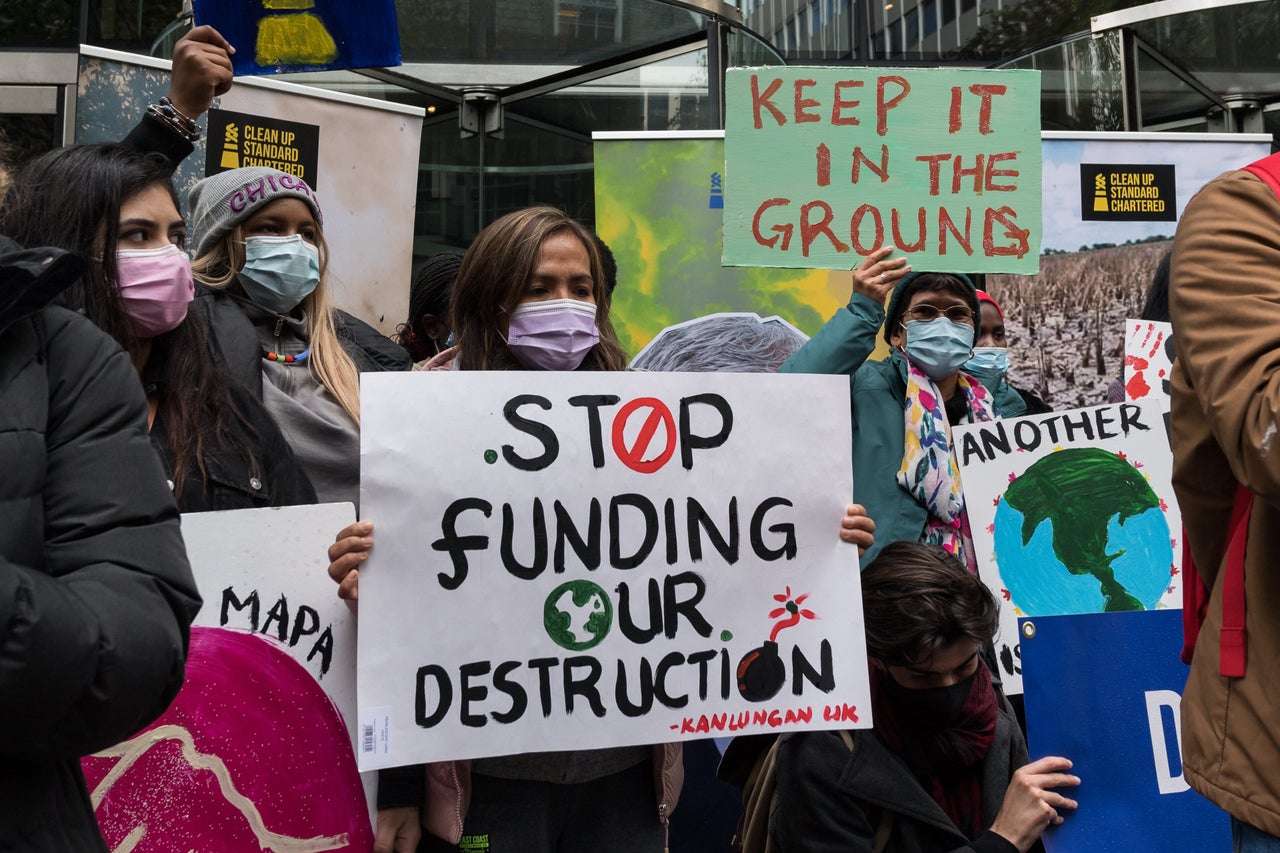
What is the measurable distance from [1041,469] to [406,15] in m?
4.23

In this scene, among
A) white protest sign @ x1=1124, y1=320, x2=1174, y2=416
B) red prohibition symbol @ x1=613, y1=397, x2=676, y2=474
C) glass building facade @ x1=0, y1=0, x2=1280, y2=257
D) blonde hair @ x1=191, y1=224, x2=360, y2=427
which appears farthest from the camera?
glass building facade @ x1=0, y1=0, x2=1280, y2=257

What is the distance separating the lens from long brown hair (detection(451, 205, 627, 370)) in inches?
103

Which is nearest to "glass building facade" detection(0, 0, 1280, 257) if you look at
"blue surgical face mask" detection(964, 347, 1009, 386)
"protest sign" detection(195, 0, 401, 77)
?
"blue surgical face mask" detection(964, 347, 1009, 386)

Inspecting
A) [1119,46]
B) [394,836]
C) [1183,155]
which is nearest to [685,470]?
[394,836]

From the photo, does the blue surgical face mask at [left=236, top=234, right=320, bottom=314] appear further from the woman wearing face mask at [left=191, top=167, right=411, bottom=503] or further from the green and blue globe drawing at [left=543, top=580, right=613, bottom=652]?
the green and blue globe drawing at [left=543, top=580, right=613, bottom=652]

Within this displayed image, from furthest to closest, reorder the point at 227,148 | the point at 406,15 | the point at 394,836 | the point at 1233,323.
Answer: the point at 406,15
the point at 227,148
the point at 394,836
the point at 1233,323

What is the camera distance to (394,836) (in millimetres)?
2188

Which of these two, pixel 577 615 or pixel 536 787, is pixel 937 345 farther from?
pixel 536 787

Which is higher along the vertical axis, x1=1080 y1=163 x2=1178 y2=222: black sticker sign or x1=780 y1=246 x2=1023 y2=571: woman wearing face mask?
x1=1080 y1=163 x2=1178 y2=222: black sticker sign

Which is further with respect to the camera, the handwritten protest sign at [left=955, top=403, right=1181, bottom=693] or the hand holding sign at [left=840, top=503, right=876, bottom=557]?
the handwritten protest sign at [left=955, top=403, right=1181, bottom=693]

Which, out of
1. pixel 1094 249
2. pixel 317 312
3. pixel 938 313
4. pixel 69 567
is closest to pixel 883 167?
pixel 938 313

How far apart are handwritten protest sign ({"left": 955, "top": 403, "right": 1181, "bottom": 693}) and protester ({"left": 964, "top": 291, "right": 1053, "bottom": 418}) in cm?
86

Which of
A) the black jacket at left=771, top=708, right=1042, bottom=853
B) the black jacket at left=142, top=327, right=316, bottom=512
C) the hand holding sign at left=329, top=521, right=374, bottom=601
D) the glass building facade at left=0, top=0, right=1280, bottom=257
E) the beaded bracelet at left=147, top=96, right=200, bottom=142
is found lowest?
the black jacket at left=771, top=708, right=1042, bottom=853

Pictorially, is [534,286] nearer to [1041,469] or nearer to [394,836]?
[394,836]
